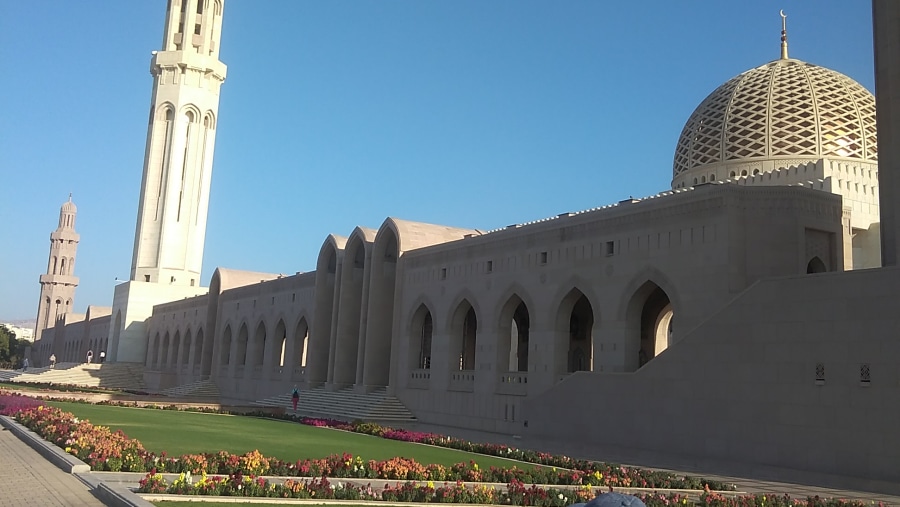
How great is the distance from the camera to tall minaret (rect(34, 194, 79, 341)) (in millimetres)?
91062

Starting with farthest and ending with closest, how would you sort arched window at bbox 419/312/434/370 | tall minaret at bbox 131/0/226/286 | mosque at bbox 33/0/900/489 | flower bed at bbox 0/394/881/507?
1. tall minaret at bbox 131/0/226/286
2. arched window at bbox 419/312/434/370
3. mosque at bbox 33/0/900/489
4. flower bed at bbox 0/394/881/507

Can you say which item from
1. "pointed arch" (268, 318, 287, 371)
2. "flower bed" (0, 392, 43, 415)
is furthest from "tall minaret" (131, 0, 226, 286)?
"flower bed" (0, 392, 43, 415)

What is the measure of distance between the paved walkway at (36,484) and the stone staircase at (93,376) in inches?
1452

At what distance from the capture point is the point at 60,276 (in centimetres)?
9094

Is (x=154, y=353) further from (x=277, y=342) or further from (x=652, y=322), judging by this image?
(x=652, y=322)

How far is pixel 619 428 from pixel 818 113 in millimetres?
16076

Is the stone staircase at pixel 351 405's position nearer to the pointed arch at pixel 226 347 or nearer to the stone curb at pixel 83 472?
the pointed arch at pixel 226 347

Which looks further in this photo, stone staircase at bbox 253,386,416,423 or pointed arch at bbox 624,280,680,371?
stone staircase at bbox 253,386,416,423

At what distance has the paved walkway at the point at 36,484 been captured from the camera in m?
8.80

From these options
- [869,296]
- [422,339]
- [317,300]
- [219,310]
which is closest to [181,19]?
[219,310]

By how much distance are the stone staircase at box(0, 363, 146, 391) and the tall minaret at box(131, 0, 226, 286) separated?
21.3ft

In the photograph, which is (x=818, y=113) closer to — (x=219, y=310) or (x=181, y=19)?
(x=219, y=310)

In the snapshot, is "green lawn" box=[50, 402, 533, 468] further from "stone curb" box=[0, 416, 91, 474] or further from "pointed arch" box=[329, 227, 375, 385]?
"pointed arch" box=[329, 227, 375, 385]

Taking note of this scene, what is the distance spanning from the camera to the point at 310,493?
9906 mm
